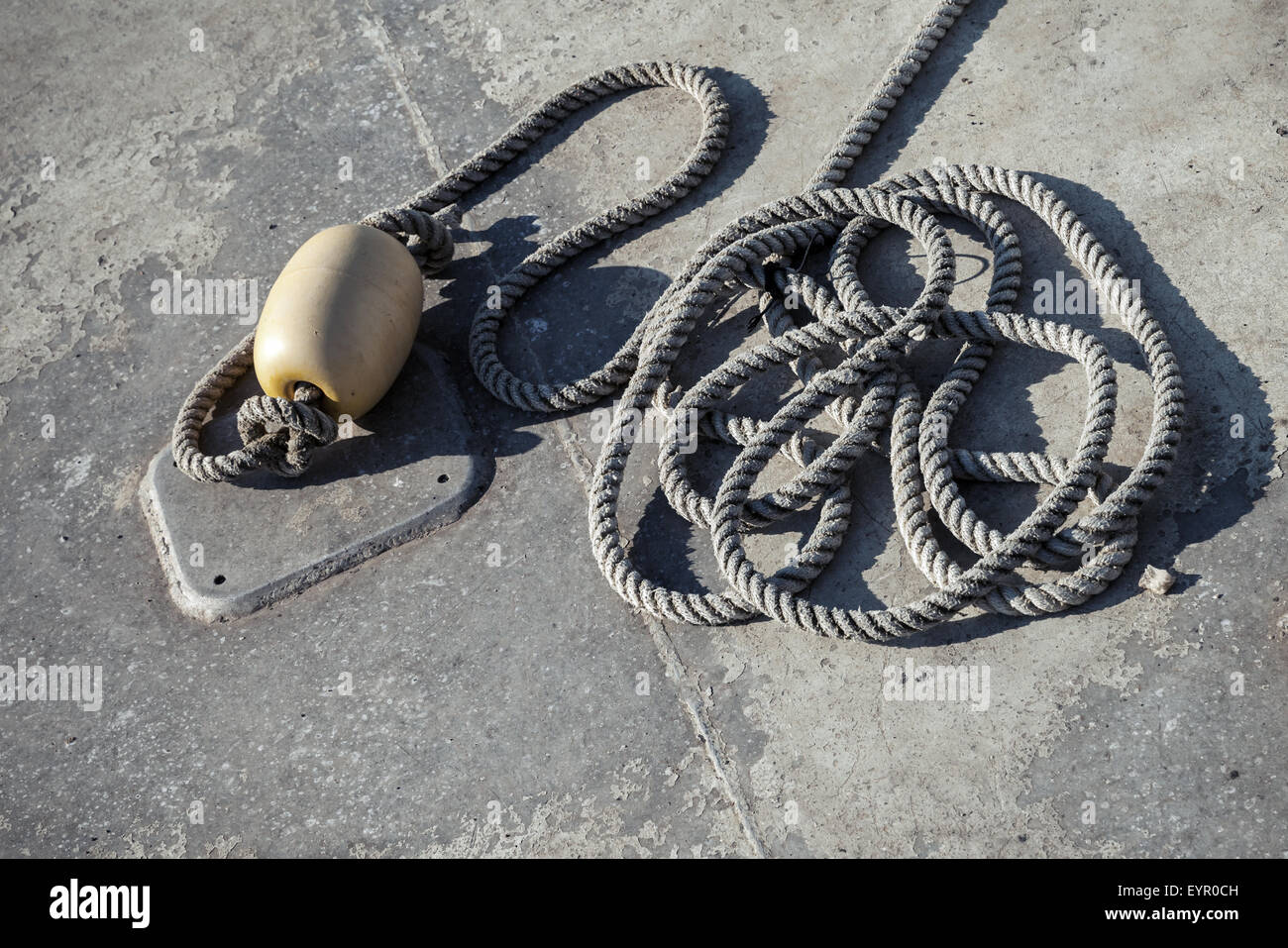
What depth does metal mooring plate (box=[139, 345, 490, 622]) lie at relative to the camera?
3.27 meters

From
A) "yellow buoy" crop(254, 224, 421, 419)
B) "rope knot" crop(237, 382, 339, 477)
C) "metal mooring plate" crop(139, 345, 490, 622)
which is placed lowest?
"metal mooring plate" crop(139, 345, 490, 622)

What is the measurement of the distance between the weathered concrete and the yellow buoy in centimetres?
32

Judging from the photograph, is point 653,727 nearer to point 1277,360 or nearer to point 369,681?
point 369,681

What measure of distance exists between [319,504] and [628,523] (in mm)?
841

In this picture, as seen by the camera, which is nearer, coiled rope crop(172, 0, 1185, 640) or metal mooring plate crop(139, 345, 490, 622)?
coiled rope crop(172, 0, 1185, 640)

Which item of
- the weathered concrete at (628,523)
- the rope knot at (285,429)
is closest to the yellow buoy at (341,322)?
the rope knot at (285,429)

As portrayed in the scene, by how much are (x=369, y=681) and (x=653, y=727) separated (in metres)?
0.71

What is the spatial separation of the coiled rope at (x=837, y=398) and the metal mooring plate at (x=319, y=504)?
104 mm

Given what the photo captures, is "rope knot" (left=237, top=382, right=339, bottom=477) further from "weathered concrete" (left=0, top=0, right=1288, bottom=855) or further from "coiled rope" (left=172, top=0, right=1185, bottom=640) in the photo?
"weathered concrete" (left=0, top=0, right=1288, bottom=855)

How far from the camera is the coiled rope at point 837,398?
9.23 ft

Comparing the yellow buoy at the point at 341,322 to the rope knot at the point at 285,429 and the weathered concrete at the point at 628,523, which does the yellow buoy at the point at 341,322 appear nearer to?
the rope knot at the point at 285,429

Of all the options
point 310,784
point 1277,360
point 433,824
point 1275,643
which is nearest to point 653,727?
point 433,824

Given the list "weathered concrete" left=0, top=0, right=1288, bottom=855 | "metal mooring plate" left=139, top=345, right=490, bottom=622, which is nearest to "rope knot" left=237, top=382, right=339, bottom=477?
"metal mooring plate" left=139, top=345, right=490, bottom=622

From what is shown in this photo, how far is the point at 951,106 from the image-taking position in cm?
380
